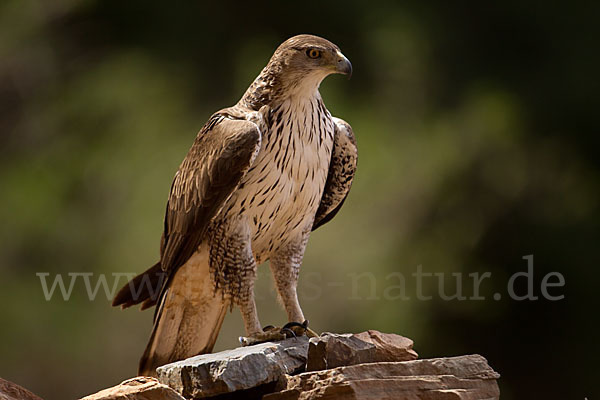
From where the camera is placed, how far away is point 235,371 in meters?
2.17

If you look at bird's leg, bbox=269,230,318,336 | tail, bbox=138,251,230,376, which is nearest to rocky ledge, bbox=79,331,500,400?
bird's leg, bbox=269,230,318,336

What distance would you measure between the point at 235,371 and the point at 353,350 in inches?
15.6

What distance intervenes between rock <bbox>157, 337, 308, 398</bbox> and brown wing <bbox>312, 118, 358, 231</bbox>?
925 mm

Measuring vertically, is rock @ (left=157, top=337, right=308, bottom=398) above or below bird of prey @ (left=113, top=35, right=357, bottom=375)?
below

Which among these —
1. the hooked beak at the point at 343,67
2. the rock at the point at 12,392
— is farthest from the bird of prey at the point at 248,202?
the rock at the point at 12,392

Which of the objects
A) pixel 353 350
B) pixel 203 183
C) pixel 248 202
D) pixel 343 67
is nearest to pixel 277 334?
pixel 353 350

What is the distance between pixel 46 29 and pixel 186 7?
40.7 inches

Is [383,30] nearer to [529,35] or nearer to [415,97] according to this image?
[415,97]

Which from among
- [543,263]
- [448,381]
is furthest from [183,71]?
[448,381]

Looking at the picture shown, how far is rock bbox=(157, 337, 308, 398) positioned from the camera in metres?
2.17

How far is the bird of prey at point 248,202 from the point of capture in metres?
2.68

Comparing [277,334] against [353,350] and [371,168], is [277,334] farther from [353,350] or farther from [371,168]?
[371,168]

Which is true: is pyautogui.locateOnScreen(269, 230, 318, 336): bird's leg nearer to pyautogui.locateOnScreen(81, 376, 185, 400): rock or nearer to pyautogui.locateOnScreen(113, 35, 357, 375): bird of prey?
pyautogui.locateOnScreen(113, 35, 357, 375): bird of prey

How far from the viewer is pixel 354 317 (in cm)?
441
